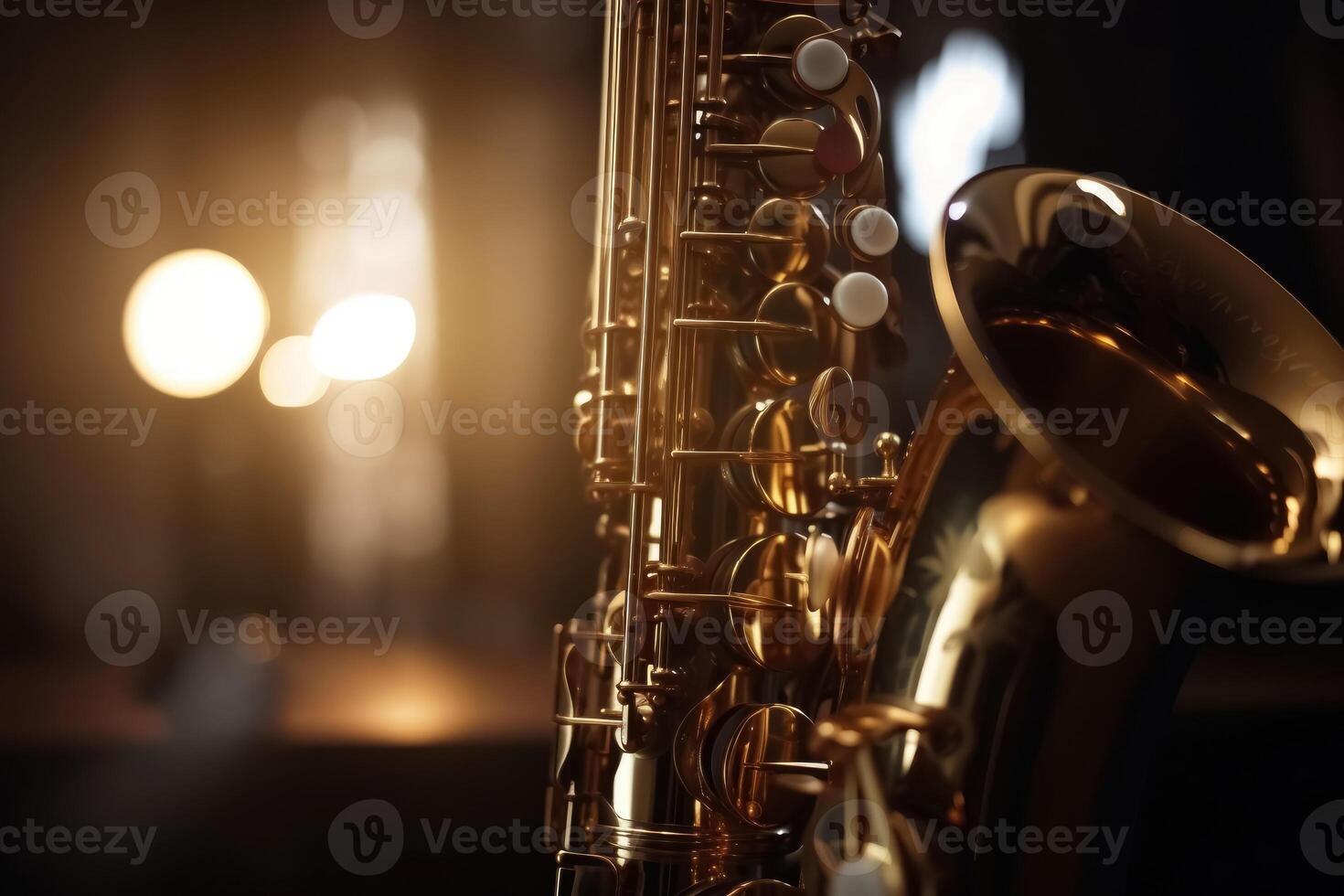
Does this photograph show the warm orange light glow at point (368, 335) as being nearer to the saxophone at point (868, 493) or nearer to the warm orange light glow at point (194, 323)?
the warm orange light glow at point (194, 323)

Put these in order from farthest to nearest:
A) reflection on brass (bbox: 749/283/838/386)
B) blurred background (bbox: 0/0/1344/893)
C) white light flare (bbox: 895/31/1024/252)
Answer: white light flare (bbox: 895/31/1024/252), blurred background (bbox: 0/0/1344/893), reflection on brass (bbox: 749/283/838/386)

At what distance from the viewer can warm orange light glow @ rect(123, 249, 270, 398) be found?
1.85 metres

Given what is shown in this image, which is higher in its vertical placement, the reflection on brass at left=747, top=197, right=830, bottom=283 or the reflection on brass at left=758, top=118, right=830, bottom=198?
the reflection on brass at left=758, top=118, right=830, bottom=198

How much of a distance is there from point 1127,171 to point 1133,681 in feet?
3.60

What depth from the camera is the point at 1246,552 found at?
0.80 m

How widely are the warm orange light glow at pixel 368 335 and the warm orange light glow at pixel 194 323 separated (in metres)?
0.13

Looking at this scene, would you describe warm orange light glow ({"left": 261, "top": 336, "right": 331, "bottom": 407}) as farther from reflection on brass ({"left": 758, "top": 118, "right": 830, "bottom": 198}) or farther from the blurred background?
reflection on brass ({"left": 758, "top": 118, "right": 830, "bottom": 198})

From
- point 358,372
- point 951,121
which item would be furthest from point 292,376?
point 951,121

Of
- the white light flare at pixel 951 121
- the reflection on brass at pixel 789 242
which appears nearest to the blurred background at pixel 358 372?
the white light flare at pixel 951 121

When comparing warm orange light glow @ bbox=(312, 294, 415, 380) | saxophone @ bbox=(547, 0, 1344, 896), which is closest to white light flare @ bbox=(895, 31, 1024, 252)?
saxophone @ bbox=(547, 0, 1344, 896)

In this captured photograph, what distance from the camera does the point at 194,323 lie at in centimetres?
188

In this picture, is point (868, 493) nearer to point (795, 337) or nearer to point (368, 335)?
point (795, 337)

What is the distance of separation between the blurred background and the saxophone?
2.15 feet

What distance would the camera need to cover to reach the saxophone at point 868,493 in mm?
855
